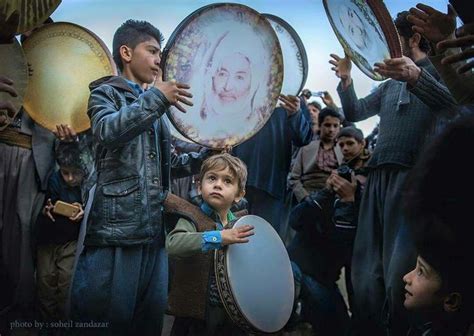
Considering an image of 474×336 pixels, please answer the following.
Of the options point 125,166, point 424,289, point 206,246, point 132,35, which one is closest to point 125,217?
point 125,166

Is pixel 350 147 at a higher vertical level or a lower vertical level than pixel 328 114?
lower

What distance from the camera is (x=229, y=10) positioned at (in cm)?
424

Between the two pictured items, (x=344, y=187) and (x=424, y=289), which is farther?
(x=344, y=187)

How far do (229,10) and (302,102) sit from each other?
3.56 feet

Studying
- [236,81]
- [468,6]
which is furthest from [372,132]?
[468,6]

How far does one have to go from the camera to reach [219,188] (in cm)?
380

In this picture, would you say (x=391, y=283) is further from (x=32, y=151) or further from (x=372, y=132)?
(x=32, y=151)

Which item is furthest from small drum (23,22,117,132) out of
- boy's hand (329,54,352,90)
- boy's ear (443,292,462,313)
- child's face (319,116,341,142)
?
boy's ear (443,292,462,313)

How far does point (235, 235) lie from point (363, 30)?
118 cm

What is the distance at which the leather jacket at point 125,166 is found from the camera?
138 inches

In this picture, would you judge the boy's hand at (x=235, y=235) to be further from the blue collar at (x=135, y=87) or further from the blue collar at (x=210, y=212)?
the blue collar at (x=135, y=87)

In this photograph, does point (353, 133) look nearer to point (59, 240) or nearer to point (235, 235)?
point (235, 235)

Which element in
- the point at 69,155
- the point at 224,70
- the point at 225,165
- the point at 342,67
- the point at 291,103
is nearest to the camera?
the point at 225,165

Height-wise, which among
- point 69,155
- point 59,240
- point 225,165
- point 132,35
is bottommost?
point 59,240
